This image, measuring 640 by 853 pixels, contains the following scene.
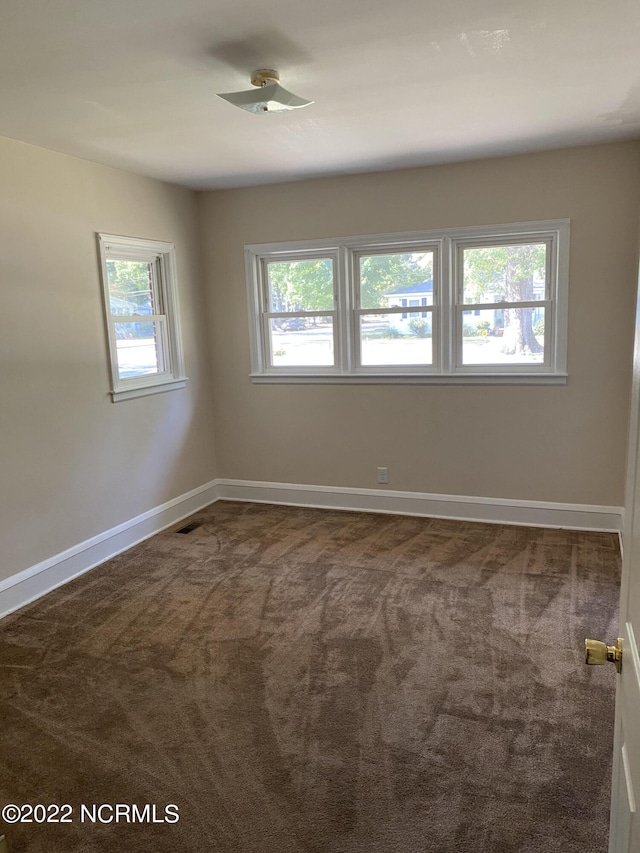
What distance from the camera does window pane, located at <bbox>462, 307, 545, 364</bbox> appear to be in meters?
4.34

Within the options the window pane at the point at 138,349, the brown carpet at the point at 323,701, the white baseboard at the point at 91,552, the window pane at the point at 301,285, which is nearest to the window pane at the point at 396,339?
the window pane at the point at 301,285

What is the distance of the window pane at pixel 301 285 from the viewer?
4.89m

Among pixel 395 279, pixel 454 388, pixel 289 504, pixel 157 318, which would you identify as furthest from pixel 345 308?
pixel 289 504

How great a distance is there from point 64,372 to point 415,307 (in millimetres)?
2565

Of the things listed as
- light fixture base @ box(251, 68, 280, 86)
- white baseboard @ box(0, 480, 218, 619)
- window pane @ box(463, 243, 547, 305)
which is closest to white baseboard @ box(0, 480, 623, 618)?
white baseboard @ box(0, 480, 218, 619)

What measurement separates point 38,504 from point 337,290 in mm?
2690

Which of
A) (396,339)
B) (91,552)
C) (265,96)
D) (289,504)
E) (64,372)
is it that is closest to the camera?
(265,96)

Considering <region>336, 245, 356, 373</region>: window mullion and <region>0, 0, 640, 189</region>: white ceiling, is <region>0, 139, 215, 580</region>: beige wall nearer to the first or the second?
<region>0, 0, 640, 189</region>: white ceiling

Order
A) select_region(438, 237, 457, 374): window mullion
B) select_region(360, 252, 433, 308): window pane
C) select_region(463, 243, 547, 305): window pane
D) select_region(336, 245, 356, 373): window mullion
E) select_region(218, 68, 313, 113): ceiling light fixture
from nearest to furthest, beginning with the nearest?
1. select_region(218, 68, 313, 113): ceiling light fixture
2. select_region(463, 243, 547, 305): window pane
3. select_region(438, 237, 457, 374): window mullion
4. select_region(360, 252, 433, 308): window pane
5. select_region(336, 245, 356, 373): window mullion

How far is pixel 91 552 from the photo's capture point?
4.05 meters

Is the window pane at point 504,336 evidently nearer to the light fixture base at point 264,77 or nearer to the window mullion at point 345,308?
the window mullion at point 345,308

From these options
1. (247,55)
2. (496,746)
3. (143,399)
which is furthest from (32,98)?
(496,746)

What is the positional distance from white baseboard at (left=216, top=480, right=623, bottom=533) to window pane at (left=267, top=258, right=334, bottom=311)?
1538mm

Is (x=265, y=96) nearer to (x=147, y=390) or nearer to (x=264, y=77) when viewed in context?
(x=264, y=77)
